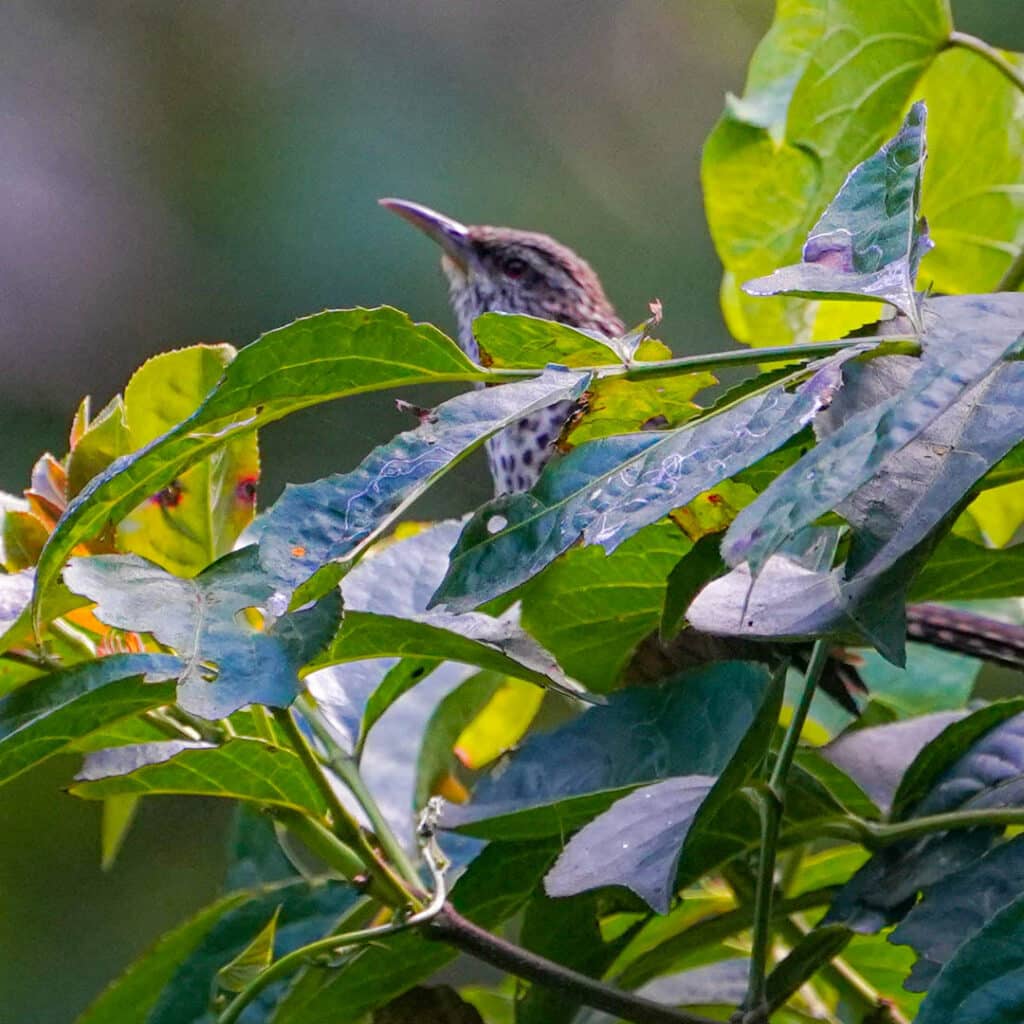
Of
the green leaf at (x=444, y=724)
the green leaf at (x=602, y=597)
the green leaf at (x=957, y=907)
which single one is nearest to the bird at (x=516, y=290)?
the green leaf at (x=444, y=724)

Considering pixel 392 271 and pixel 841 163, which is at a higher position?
pixel 841 163

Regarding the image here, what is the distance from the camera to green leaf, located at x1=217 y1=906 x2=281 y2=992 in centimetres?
122

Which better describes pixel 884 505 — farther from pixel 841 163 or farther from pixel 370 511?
pixel 841 163

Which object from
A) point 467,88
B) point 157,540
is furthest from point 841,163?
point 467,88

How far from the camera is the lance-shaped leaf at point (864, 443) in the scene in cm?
69

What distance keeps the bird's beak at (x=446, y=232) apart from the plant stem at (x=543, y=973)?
90.1 inches

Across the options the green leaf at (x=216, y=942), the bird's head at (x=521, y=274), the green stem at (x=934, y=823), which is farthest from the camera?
the bird's head at (x=521, y=274)

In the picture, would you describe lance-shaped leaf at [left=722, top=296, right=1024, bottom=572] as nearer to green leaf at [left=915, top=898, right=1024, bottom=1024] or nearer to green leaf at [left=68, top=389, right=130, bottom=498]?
green leaf at [left=915, top=898, right=1024, bottom=1024]

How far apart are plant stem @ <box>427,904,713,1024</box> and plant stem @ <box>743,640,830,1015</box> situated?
42mm

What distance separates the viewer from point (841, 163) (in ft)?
6.39

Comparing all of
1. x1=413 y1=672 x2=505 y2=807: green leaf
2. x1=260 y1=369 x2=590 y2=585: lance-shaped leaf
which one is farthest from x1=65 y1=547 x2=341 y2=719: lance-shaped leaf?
x1=413 y1=672 x2=505 y2=807: green leaf

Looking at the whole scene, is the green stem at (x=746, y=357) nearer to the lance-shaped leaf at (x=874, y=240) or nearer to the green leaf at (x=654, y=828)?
the lance-shaped leaf at (x=874, y=240)

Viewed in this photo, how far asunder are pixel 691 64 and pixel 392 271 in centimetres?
260

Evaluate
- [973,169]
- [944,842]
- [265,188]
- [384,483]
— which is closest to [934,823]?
[944,842]
